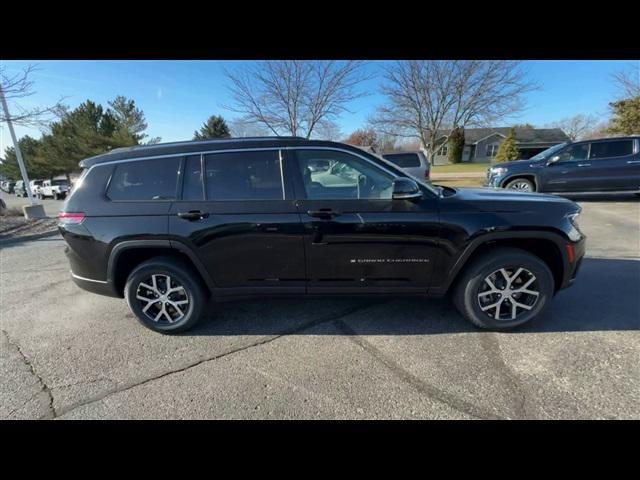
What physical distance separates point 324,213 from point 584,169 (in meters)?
9.81

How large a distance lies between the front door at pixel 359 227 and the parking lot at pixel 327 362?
554 mm

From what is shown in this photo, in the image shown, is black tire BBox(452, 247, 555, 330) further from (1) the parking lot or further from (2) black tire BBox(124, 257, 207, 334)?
(2) black tire BBox(124, 257, 207, 334)

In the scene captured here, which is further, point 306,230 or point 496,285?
point 496,285

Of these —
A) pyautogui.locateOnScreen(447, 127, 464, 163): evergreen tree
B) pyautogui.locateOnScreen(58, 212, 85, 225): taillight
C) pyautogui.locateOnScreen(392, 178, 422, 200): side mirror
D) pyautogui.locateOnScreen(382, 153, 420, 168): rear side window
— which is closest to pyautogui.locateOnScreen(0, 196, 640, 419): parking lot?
pyautogui.locateOnScreen(58, 212, 85, 225): taillight

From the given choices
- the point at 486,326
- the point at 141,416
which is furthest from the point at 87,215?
the point at 486,326

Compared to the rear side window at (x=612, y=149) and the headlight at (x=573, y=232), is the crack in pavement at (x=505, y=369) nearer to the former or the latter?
the headlight at (x=573, y=232)

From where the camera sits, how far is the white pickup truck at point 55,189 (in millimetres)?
25139

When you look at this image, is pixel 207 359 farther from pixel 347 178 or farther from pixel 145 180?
pixel 347 178

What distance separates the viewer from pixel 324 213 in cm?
262

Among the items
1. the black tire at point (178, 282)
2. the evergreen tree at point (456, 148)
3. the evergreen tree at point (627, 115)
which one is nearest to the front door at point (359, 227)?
the black tire at point (178, 282)

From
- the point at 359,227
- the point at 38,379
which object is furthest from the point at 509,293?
the point at 38,379

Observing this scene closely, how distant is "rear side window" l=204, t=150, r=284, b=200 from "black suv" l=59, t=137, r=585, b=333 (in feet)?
0.03
